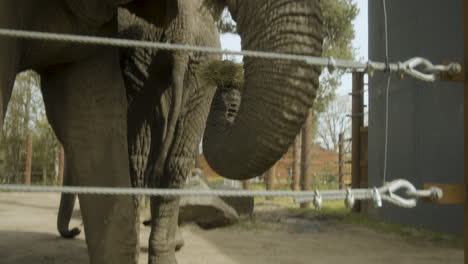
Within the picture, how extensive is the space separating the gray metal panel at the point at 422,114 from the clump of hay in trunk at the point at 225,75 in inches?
108

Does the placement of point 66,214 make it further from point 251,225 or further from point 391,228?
point 391,228

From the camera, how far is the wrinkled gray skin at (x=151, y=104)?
123cm

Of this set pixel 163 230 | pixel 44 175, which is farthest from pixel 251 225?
pixel 44 175

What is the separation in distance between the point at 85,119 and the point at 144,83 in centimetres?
95

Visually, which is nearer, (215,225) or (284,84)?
(284,84)

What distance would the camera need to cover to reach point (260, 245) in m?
4.14

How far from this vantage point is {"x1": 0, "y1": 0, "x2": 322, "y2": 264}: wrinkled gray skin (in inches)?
48.3

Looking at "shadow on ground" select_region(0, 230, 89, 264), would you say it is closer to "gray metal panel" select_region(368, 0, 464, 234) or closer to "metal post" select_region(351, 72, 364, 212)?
"gray metal panel" select_region(368, 0, 464, 234)

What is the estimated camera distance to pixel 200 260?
11.1 feet

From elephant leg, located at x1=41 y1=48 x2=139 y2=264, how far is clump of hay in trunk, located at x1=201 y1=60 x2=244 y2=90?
1.78ft

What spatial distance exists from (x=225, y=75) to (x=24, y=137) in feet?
38.5

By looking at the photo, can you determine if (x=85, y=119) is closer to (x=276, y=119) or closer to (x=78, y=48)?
(x=78, y=48)

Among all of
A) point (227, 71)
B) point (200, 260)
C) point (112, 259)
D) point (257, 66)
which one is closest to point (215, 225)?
point (200, 260)

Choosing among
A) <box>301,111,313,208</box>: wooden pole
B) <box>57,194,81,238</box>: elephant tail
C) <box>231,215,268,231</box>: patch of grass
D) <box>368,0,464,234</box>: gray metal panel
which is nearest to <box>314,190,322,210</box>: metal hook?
<box>57,194,81,238</box>: elephant tail
